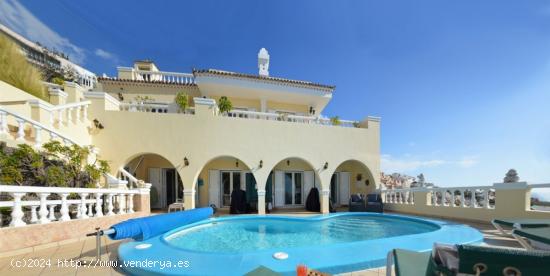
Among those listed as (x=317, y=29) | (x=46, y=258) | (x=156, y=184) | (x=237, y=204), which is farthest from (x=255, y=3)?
(x=46, y=258)

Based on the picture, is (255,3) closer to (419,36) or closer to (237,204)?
(419,36)

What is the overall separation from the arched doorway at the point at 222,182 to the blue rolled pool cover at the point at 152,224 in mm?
4880

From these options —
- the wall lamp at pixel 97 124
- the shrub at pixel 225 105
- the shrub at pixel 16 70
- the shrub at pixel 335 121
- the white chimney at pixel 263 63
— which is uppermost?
the white chimney at pixel 263 63

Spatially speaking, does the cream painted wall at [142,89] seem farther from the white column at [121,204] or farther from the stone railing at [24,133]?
the white column at [121,204]

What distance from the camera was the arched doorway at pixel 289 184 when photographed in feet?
45.1

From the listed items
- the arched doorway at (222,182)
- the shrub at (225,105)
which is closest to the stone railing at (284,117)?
the shrub at (225,105)

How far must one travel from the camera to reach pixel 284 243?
6.95 meters

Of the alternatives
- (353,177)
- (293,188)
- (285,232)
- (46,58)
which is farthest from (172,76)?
(46,58)

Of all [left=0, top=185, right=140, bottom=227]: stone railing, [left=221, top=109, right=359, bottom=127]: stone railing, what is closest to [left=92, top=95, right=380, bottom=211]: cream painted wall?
[left=221, top=109, right=359, bottom=127]: stone railing

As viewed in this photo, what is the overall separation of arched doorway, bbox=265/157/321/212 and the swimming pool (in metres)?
3.95

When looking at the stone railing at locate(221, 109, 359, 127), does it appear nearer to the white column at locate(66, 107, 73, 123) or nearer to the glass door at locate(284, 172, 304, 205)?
the glass door at locate(284, 172, 304, 205)

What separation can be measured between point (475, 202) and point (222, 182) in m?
12.0

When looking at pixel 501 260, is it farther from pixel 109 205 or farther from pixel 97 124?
pixel 97 124

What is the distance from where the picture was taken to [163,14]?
12195mm
